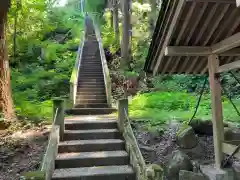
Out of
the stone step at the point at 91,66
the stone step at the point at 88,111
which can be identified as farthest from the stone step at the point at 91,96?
the stone step at the point at 91,66

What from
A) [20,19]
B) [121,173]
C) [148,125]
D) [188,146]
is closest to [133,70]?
[20,19]

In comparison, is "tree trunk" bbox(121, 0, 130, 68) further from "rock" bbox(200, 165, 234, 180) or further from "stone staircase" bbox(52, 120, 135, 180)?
"rock" bbox(200, 165, 234, 180)

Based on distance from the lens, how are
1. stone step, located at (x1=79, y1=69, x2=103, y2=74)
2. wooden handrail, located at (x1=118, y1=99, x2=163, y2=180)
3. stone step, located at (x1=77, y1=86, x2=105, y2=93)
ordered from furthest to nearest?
stone step, located at (x1=79, y1=69, x2=103, y2=74) < stone step, located at (x1=77, y1=86, x2=105, y2=93) < wooden handrail, located at (x1=118, y1=99, x2=163, y2=180)

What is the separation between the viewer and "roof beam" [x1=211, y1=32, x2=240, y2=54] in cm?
479

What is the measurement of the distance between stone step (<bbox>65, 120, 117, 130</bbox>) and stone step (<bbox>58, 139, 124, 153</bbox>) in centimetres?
75

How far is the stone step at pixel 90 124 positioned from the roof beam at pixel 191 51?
120 inches

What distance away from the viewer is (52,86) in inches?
571

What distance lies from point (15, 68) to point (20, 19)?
3329mm

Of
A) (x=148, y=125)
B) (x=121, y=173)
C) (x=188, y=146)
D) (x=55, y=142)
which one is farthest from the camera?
(x=148, y=125)

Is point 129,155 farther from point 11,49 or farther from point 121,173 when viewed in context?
A: point 11,49

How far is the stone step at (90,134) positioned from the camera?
717 centimetres

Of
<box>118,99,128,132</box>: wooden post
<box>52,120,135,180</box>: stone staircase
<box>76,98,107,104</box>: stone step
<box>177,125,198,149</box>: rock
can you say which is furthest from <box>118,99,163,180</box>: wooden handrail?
<box>76,98,107,104</box>: stone step

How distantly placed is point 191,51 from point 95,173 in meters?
3.17

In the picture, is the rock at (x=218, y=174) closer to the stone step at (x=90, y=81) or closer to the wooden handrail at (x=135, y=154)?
the wooden handrail at (x=135, y=154)
